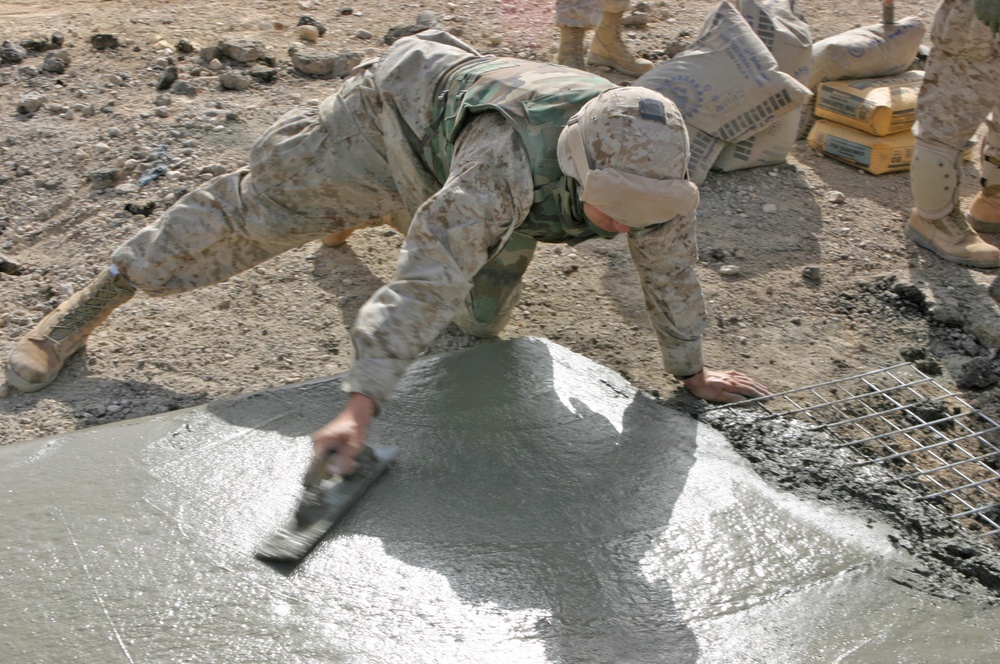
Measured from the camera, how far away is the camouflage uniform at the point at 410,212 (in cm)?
225

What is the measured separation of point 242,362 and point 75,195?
1437 millimetres

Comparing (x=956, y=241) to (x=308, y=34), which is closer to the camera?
(x=956, y=241)

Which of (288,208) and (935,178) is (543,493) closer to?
(288,208)

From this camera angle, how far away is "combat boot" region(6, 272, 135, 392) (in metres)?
2.99

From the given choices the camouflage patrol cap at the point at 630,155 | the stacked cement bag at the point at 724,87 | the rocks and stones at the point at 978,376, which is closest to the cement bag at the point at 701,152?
the stacked cement bag at the point at 724,87

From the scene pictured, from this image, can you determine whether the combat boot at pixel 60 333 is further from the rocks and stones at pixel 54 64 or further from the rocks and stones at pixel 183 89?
the rocks and stones at pixel 54 64

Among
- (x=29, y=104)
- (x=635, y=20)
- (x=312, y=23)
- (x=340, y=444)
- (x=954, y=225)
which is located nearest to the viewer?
(x=340, y=444)

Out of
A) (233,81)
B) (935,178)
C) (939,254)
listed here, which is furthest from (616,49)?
(939,254)

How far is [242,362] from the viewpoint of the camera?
3.25 m

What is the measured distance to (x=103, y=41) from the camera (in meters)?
5.25

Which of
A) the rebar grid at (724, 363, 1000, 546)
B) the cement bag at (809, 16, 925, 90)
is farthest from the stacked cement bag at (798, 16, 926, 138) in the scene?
the rebar grid at (724, 363, 1000, 546)

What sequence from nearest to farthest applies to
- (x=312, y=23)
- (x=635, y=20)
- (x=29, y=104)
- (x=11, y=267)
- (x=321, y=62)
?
(x=11, y=267) → (x=29, y=104) → (x=321, y=62) → (x=312, y=23) → (x=635, y=20)

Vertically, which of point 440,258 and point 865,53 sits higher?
point 440,258

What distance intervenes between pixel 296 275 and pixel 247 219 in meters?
0.83
